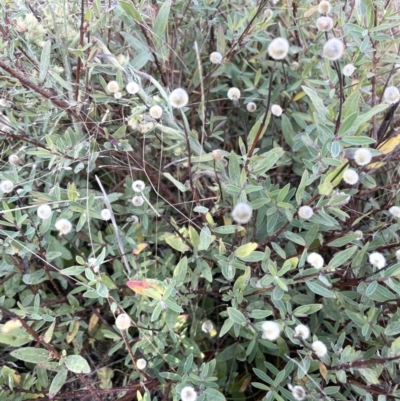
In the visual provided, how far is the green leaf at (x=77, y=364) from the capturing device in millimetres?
973

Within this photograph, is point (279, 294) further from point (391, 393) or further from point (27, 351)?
point (27, 351)

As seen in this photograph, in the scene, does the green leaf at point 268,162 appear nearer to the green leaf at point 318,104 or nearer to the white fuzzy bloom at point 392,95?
the green leaf at point 318,104

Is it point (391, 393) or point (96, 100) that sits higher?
point (96, 100)

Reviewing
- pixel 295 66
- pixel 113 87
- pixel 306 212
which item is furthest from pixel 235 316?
pixel 295 66

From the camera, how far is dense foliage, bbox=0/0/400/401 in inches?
38.2

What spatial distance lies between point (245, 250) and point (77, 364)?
0.45 m

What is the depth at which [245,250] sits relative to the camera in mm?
952

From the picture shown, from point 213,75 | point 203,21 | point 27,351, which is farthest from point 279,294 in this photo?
point 203,21

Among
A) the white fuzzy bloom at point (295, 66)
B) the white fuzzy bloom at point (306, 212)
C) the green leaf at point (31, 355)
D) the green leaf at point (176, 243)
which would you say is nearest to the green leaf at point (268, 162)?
the white fuzzy bloom at point (306, 212)

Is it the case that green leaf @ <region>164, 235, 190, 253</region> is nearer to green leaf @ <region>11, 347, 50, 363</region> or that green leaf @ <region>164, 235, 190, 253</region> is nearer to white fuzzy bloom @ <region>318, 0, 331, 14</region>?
green leaf @ <region>11, 347, 50, 363</region>

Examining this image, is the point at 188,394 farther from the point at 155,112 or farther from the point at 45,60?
the point at 45,60

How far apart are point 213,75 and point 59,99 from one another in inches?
18.0

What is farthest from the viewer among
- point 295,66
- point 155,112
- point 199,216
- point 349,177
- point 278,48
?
point 295,66

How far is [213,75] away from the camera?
1334mm
